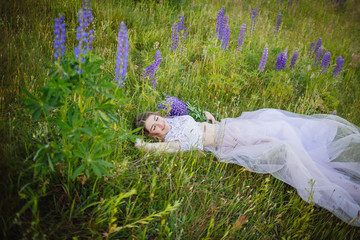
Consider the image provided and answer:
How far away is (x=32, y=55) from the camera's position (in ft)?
8.55

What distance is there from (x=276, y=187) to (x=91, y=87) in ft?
6.10

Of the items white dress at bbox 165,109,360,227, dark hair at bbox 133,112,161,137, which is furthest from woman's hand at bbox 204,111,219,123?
dark hair at bbox 133,112,161,137

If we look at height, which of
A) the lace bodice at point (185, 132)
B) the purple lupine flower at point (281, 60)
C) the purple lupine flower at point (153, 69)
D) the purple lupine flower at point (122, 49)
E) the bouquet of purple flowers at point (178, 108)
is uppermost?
the purple lupine flower at point (122, 49)

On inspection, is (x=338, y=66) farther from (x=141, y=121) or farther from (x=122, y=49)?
(x=122, y=49)

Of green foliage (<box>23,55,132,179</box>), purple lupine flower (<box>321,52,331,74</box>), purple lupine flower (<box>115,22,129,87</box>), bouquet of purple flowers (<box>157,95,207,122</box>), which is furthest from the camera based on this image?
purple lupine flower (<box>321,52,331,74</box>)

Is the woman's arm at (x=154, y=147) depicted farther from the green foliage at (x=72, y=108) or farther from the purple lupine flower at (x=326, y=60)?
the purple lupine flower at (x=326, y=60)

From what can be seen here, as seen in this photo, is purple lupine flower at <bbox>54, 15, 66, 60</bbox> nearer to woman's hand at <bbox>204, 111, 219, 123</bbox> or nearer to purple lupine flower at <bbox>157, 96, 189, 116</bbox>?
purple lupine flower at <bbox>157, 96, 189, 116</bbox>

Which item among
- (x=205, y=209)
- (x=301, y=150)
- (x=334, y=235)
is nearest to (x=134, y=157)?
(x=205, y=209)

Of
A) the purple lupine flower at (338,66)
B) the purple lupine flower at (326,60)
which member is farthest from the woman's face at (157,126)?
the purple lupine flower at (338,66)

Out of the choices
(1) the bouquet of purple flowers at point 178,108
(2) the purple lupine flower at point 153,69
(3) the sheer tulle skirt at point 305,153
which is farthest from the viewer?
(1) the bouquet of purple flowers at point 178,108

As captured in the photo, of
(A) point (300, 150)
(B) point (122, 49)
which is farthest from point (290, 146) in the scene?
(B) point (122, 49)

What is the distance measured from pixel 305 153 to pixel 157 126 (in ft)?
5.21

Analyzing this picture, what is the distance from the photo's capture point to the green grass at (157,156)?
1.40 m

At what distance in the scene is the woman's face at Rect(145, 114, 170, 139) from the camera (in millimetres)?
2383
